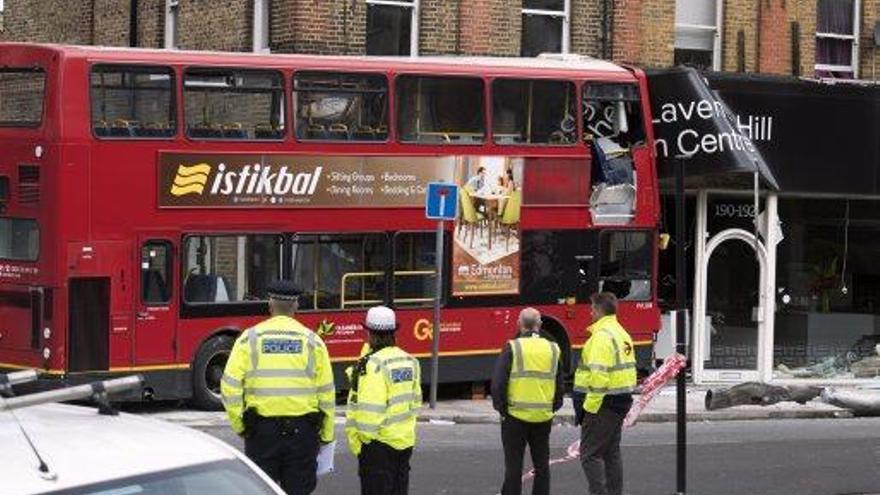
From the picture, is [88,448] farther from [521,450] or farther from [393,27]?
[393,27]

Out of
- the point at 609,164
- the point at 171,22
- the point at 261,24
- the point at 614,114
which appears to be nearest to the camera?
the point at 609,164

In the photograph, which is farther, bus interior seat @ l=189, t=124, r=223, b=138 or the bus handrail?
the bus handrail

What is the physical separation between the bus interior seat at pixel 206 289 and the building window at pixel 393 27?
589cm

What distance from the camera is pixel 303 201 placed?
18672mm

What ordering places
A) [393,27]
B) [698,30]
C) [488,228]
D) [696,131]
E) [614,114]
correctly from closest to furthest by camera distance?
[488,228], [614,114], [696,131], [393,27], [698,30]

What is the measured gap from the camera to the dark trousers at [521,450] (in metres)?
11.1

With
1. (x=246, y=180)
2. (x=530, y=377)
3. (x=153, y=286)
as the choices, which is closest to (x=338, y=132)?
(x=246, y=180)

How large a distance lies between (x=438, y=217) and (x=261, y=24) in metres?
5.99

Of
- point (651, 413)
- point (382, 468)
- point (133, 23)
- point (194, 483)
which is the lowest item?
point (651, 413)

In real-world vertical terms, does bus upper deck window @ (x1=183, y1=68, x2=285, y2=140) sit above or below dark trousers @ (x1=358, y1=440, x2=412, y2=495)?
above

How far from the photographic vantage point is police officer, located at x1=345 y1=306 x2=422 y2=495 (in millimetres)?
9117

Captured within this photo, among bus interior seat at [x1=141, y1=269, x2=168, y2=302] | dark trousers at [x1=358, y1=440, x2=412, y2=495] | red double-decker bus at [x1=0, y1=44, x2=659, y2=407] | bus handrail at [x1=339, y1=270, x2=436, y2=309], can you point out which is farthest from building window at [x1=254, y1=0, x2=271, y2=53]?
dark trousers at [x1=358, y1=440, x2=412, y2=495]

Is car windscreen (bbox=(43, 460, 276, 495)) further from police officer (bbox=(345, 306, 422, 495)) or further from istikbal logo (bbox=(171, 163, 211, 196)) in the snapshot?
istikbal logo (bbox=(171, 163, 211, 196))

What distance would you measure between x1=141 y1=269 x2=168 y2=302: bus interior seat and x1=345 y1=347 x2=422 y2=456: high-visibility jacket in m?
8.68
